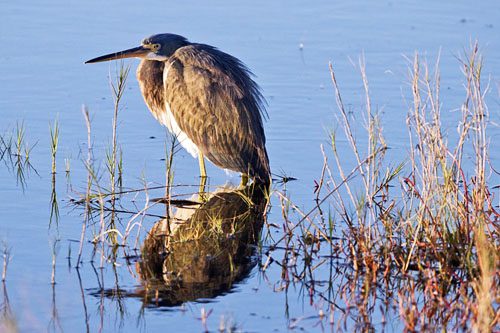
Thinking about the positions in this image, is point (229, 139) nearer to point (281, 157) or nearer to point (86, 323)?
point (281, 157)

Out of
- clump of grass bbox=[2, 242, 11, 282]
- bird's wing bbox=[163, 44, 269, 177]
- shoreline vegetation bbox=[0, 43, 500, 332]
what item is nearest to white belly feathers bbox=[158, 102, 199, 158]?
bird's wing bbox=[163, 44, 269, 177]

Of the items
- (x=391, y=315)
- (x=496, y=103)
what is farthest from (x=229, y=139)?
(x=391, y=315)

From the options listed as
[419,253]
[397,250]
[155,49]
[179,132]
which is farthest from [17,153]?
[419,253]

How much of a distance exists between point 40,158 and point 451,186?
11.1 ft

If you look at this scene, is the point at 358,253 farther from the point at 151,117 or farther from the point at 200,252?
the point at 151,117

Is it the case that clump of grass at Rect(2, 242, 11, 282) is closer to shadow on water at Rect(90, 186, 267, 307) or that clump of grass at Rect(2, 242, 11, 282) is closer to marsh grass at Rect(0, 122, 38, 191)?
shadow on water at Rect(90, 186, 267, 307)

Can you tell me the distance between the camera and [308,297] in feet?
18.2

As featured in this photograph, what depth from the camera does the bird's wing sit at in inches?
322

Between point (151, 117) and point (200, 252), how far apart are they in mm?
3324

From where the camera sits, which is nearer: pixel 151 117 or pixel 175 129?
pixel 175 129

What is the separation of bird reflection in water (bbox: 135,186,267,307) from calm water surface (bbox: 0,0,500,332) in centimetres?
11

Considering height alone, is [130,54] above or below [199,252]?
above

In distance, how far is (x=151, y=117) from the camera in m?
9.29

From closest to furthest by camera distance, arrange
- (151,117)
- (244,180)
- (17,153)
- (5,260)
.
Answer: (5,260) < (17,153) < (244,180) < (151,117)
